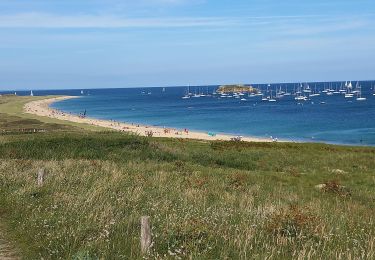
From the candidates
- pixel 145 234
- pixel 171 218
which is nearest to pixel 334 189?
pixel 171 218

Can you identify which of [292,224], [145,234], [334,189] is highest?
[145,234]

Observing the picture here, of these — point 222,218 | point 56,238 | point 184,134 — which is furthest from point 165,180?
point 184,134

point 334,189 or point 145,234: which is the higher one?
point 145,234

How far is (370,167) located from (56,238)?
31465mm

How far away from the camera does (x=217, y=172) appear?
27.6 meters

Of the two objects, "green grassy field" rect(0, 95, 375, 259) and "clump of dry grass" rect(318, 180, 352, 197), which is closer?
"green grassy field" rect(0, 95, 375, 259)

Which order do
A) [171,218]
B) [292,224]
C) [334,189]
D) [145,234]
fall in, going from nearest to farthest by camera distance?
[145,234] < [292,224] < [171,218] < [334,189]

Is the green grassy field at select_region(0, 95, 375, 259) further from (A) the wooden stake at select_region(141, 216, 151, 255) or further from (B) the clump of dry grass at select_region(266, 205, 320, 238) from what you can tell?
(A) the wooden stake at select_region(141, 216, 151, 255)

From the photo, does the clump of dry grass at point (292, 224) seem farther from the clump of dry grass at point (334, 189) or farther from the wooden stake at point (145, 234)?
the clump of dry grass at point (334, 189)

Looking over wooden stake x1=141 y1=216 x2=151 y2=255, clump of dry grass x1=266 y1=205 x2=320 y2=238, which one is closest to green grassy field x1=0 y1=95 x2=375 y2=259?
clump of dry grass x1=266 y1=205 x2=320 y2=238

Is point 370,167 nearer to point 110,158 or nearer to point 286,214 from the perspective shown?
point 110,158

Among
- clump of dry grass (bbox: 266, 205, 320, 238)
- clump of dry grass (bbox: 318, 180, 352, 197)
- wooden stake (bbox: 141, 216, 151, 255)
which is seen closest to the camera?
wooden stake (bbox: 141, 216, 151, 255)

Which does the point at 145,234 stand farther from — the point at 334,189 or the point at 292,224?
the point at 334,189

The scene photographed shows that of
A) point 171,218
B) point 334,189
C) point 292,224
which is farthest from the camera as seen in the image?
point 334,189
